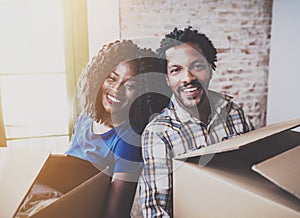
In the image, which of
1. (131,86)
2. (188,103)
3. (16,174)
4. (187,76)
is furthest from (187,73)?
(16,174)

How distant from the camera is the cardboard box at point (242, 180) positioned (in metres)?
0.78

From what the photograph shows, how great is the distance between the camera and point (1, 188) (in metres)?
0.94

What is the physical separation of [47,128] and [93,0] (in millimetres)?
516

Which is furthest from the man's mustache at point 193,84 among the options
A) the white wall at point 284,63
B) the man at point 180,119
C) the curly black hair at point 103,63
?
the white wall at point 284,63

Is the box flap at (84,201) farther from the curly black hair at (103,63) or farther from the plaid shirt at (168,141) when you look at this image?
the curly black hair at (103,63)

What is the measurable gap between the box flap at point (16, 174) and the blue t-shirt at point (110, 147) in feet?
0.86

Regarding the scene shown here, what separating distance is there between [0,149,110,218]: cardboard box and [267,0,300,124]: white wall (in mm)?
798

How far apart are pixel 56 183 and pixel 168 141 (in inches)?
17.4

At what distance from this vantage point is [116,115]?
137 centimetres

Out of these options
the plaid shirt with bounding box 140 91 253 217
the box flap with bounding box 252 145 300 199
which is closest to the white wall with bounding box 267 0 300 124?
the plaid shirt with bounding box 140 91 253 217

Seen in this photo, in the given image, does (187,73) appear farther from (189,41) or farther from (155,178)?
(155,178)

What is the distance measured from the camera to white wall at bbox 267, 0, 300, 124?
1440 millimetres

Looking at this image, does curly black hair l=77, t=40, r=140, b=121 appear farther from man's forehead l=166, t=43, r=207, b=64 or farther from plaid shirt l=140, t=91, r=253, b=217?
plaid shirt l=140, t=91, r=253, b=217

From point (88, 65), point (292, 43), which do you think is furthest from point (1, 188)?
point (292, 43)
